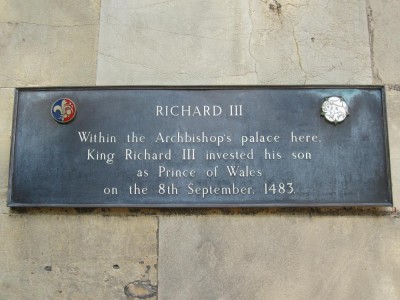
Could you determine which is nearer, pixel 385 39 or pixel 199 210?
pixel 199 210

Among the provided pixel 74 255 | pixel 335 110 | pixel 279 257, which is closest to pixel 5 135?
pixel 74 255

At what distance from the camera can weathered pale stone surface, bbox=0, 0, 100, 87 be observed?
386cm

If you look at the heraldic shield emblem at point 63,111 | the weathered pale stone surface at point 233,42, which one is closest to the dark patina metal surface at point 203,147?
the heraldic shield emblem at point 63,111

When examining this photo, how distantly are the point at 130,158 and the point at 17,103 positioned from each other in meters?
0.97

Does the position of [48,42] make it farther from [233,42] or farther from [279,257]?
[279,257]

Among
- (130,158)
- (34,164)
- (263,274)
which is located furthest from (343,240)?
(34,164)

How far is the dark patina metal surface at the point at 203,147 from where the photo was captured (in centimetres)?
356

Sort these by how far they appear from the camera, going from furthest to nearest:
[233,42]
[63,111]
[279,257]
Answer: [233,42], [63,111], [279,257]

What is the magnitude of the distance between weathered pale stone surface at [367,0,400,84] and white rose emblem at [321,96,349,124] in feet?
1.30

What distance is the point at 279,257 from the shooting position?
11.7ft

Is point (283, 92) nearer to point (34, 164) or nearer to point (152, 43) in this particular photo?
point (152, 43)

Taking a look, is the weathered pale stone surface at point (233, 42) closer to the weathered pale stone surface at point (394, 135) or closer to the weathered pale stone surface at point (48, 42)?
the weathered pale stone surface at point (48, 42)

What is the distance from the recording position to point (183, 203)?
3.55m

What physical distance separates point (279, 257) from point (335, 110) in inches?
44.9
